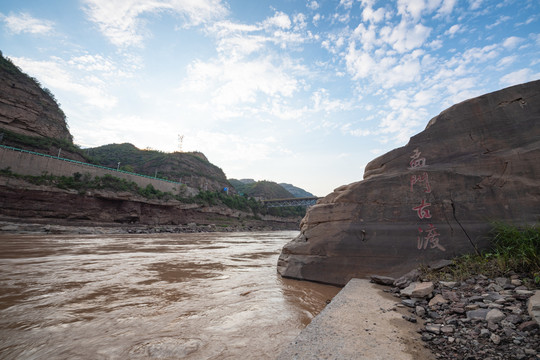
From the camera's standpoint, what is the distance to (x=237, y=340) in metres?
2.46

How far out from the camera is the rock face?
14.1 ft

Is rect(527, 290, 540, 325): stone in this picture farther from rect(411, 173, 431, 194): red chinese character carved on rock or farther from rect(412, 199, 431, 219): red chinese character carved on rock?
rect(411, 173, 431, 194): red chinese character carved on rock

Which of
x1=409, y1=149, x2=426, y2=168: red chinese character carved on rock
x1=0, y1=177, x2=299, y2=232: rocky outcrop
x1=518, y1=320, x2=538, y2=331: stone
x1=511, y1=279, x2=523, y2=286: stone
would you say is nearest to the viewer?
x1=518, y1=320, x2=538, y2=331: stone

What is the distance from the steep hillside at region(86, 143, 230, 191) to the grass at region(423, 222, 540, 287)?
176 ft

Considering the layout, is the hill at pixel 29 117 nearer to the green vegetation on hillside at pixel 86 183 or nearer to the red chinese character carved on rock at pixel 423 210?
the green vegetation on hillside at pixel 86 183

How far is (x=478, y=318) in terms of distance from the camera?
7.07 feet

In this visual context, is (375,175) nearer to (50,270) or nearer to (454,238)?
(454,238)

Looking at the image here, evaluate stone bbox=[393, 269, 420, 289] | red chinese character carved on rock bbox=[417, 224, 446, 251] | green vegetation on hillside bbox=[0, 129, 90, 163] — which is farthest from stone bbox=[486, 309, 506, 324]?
green vegetation on hillside bbox=[0, 129, 90, 163]

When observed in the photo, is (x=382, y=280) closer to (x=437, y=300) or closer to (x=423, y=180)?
(x=437, y=300)

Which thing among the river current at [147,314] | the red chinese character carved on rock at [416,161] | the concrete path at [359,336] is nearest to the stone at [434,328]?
the concrete path at [359,336]

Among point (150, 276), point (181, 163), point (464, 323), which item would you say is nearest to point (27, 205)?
point (150, 276)

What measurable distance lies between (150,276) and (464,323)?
18.7ft

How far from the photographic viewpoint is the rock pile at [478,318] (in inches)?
67.8

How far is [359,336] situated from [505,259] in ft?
9.45
